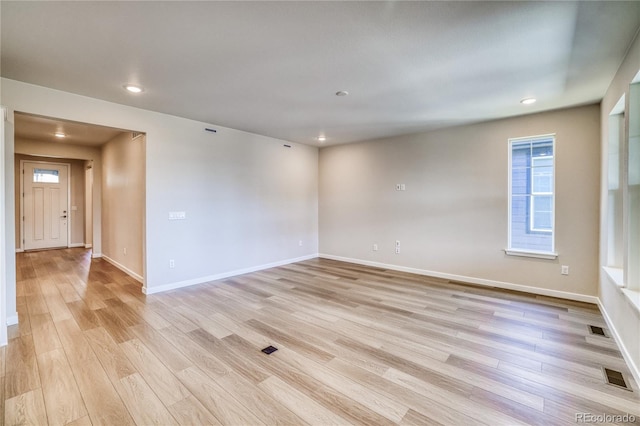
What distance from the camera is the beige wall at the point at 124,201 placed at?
4.82m

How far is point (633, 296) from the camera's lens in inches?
87.4

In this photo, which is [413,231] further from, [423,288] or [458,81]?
[458,81]

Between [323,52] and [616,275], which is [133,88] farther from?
[616,275]

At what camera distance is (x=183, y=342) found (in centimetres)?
272

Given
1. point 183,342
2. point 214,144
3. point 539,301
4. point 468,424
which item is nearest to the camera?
point 468,424

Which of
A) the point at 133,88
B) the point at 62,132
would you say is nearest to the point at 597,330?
the point at 133,88

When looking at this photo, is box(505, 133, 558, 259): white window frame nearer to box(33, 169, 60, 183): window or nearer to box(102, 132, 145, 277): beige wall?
box(102, 132, 145, 277): beige wall

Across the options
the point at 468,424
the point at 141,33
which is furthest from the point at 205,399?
the point at 141,33

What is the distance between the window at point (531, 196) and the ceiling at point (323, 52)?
0.67 metres

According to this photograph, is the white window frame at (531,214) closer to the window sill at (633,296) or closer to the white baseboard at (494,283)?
the white baseboard at (494,283)

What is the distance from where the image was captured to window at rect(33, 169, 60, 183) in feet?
25.2

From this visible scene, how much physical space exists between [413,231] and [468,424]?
3909mm

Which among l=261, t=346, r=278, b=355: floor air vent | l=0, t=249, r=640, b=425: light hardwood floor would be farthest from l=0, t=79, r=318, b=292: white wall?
l=261, t=346, r=278, b=355: floor air vent

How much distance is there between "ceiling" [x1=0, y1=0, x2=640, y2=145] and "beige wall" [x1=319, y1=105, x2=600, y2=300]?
2.56 feet
